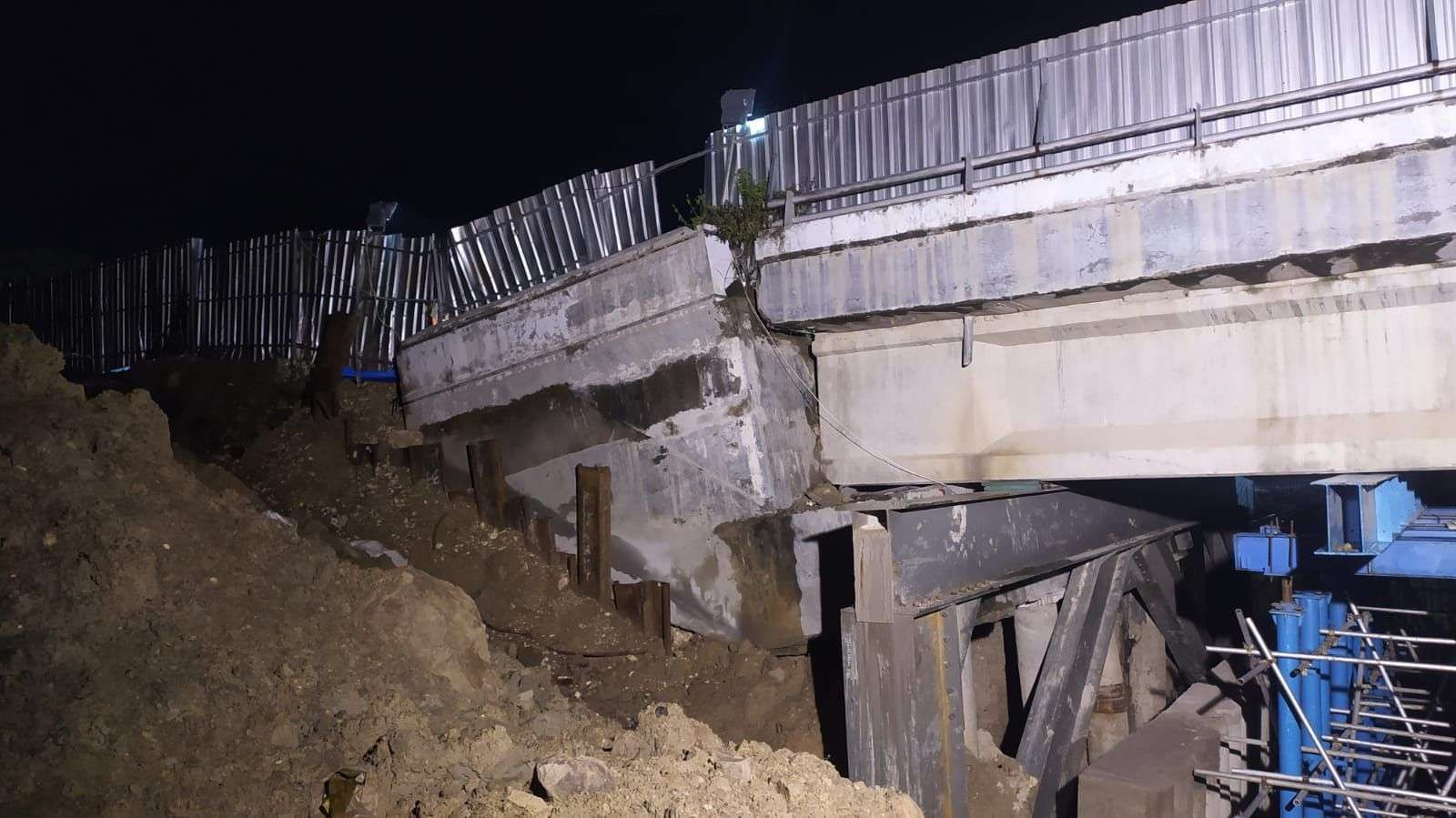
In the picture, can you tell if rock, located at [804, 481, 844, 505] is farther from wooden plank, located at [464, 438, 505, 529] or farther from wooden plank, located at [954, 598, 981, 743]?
wooden plank, located at [464, 438, 505, 529]

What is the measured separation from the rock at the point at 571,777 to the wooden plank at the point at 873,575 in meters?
1.88

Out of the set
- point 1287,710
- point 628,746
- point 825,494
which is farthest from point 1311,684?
point 628,746

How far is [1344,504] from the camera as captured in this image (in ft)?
19.4

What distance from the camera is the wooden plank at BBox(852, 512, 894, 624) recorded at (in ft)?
17.6

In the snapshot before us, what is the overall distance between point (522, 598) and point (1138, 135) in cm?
614

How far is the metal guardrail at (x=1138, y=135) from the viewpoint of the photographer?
17.9ft

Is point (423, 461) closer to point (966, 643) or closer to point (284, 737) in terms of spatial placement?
point (284, 737)

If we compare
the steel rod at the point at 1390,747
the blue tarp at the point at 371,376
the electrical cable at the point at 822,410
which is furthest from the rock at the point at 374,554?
the steel rod at the point at 1390,747

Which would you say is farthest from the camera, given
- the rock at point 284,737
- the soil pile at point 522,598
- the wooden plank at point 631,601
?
the wooden plank at point 631,601

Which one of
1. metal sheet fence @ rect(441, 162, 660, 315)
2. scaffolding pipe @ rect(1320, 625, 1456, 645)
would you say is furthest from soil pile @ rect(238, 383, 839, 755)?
scaffolding pipe @ rect(1320, 625, 1456, 645)

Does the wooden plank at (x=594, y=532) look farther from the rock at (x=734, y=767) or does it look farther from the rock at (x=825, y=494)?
the rock at (x=734, y=767)

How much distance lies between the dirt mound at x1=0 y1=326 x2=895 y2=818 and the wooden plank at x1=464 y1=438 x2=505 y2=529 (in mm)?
2676

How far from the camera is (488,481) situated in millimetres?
8977

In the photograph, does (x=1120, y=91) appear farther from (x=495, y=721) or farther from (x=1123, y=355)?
(x=495, y=721)
